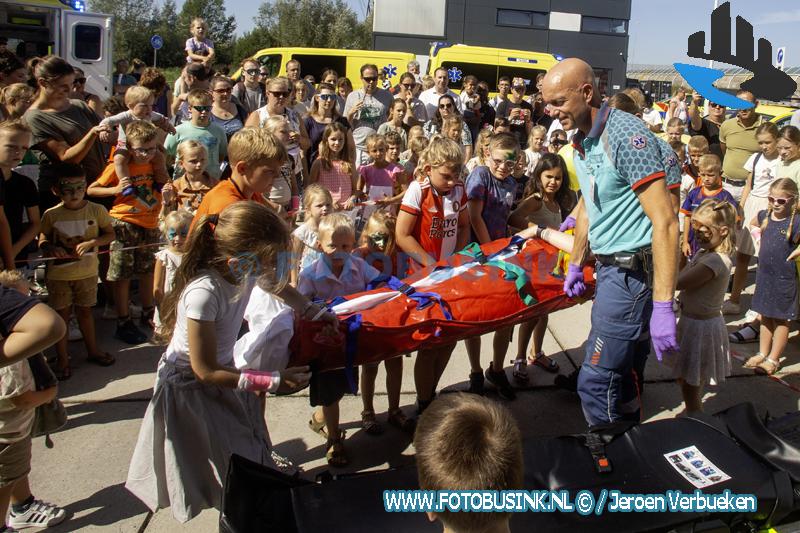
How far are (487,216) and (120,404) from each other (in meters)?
2.76

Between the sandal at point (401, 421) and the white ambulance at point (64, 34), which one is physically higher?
the white ambulance at point (64, 34)

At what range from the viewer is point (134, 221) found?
5.15 meters

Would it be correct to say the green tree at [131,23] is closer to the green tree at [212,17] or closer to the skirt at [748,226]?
the green tree at [212,17]

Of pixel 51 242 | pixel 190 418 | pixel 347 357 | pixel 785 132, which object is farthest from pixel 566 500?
pixel 785 132

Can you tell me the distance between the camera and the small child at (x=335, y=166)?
590cm

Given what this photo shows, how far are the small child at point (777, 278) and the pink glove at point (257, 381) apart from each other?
4010 millimetres

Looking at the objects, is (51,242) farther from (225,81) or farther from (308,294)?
(225,81)

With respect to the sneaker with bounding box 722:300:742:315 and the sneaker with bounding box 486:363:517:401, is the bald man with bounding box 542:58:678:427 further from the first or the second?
the sneaker with bounding box 722:300:742:315

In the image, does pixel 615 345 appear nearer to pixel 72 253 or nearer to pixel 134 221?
pixel 72 253

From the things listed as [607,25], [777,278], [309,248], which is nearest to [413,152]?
[309,248]

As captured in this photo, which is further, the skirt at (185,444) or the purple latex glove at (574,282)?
the purple latex glove at (574,282)

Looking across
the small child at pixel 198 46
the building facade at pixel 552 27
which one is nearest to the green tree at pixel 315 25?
the building facade at pixel 552 27

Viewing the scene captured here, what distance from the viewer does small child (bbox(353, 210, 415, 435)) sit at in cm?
389

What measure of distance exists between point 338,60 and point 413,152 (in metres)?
9.69
